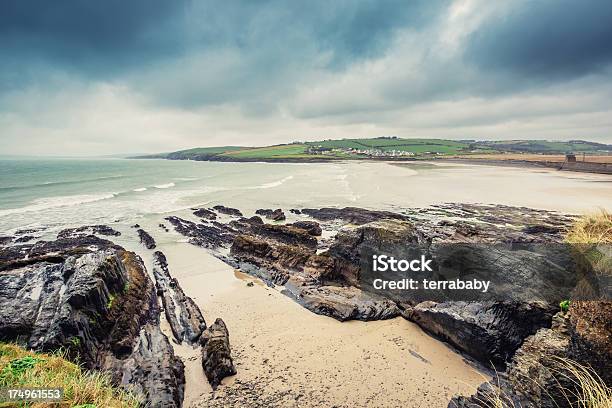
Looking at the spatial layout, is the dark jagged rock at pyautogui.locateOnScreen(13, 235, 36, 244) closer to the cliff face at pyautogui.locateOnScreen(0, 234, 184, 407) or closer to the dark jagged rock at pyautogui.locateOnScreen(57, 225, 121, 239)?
the dark jagged rock at pyautogui.locateOnScreen(57, 225, 121, 239)

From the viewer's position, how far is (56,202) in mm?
38438

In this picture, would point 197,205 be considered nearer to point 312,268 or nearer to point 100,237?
point 100,237

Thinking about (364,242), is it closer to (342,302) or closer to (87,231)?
(342,302)

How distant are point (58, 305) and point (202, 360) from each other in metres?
4.22

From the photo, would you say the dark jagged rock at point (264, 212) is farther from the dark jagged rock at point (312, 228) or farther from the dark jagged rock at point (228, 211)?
the dark jagged rock at point (312, 228)

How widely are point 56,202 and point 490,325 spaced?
4817 cm

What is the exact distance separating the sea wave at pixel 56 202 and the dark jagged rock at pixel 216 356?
3578cm

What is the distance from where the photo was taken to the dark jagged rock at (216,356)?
766 cm

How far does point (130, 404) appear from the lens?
476 centimetres

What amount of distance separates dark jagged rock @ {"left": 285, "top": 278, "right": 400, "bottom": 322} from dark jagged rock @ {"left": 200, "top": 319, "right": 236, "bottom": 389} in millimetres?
3585

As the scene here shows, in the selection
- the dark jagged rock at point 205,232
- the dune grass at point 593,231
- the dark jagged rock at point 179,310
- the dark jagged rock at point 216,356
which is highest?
the dune grass at point 593,231

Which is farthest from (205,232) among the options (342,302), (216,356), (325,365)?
(325,365)

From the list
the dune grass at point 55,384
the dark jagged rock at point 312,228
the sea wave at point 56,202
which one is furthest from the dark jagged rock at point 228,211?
the dune grass at point 55,384

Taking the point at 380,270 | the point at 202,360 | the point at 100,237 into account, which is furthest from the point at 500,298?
the point at 100,237
